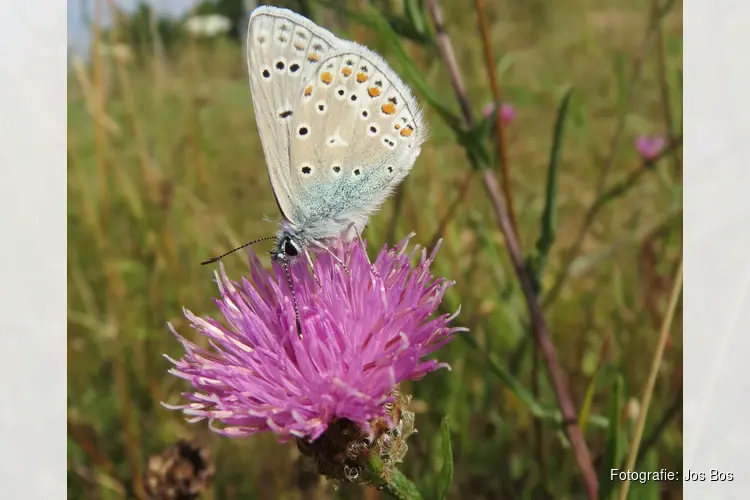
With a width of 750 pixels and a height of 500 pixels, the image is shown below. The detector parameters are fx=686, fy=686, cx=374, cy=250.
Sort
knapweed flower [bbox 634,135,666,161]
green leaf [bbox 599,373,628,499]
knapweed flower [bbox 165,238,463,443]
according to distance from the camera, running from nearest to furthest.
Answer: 1. knapweed flower [bbox 165,238,463,443]
2. green leaf [bbox 599,373,628,499]
3. knapweed flower [bbox 634,135,666,161]

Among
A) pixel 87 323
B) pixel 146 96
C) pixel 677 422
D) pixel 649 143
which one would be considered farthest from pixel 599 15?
pixel 87 323

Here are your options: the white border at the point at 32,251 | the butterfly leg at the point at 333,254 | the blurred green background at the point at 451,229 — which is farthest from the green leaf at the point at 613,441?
the white border at the point at 32,251

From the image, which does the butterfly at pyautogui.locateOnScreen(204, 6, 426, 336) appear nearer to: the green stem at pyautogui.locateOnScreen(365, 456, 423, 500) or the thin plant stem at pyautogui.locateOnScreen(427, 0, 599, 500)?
the thin plant stem at pyautogui.locateOnScreen(427, 0, 599, 500)

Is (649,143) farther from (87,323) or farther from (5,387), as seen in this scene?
(5,387)

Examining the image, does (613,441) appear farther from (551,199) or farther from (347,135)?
(347,135)

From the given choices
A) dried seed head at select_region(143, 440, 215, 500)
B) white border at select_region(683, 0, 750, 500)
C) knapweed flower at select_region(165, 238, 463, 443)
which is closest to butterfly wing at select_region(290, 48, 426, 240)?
knapweed flower at select_region(165, 238, 463, 443)

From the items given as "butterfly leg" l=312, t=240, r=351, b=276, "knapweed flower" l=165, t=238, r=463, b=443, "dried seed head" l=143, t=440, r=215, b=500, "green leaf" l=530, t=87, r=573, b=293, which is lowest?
"dried seed head" l=143, t=440, r=215, b=500

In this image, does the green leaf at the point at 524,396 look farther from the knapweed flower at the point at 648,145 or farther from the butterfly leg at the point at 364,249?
the knapweed flower at the point at 648,145

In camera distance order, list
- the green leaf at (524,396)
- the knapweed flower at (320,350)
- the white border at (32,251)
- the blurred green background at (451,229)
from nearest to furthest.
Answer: the knapweed flower at (320,350) < the green leaf at (524,396) < the blurred green background at (451,229) < the white border at (32,251)
